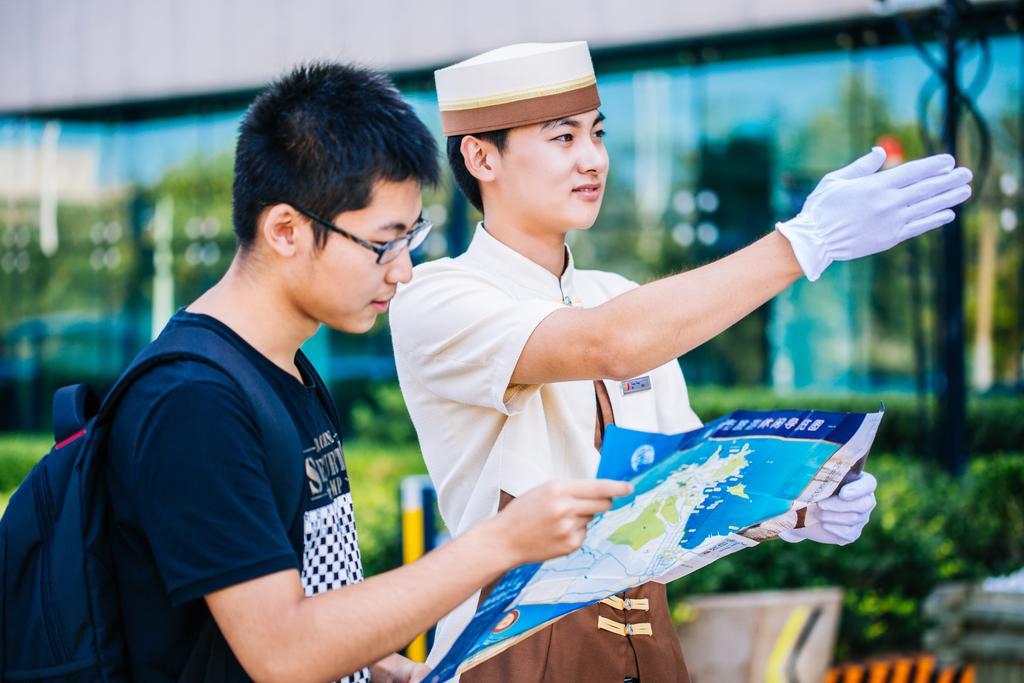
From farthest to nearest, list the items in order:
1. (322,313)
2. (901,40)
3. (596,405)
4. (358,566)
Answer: (901,40) → (596,405) → (358,566) → (322,313)

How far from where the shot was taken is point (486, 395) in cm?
204

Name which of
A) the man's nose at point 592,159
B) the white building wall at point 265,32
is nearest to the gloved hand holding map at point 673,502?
the man's nose at point 592,159

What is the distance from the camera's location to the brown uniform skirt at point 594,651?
2078 millimetres

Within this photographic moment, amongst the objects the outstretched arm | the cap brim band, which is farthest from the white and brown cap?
the outstretched arm

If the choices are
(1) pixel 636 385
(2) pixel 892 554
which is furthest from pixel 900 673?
(1) pixel 636 385

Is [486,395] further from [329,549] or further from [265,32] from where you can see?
[265,32]

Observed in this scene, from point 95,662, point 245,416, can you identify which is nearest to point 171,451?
point 245,416

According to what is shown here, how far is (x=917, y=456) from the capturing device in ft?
27.2

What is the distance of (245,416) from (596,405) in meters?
0.92

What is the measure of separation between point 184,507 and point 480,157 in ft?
3.75

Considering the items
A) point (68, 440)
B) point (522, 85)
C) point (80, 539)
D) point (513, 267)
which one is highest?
point (522, 85)

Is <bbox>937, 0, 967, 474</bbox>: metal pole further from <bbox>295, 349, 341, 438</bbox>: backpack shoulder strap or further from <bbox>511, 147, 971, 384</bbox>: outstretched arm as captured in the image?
<bbox>295, 349, 341, 438</bbox>: backpack shoulder strap

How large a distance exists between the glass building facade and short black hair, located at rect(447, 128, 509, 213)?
516cm

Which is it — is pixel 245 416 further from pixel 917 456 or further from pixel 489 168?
pixel 917 456
